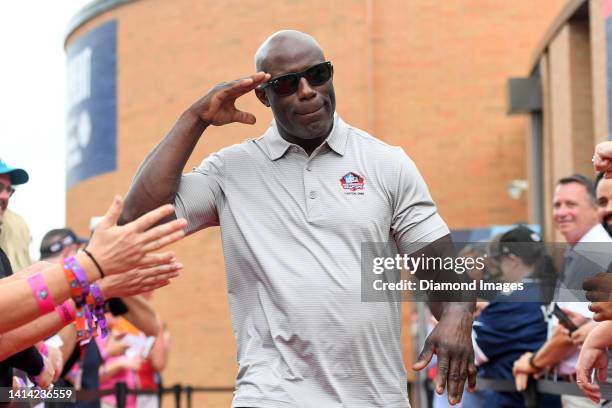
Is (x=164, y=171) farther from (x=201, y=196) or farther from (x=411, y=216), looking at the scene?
(x=411, y=216)

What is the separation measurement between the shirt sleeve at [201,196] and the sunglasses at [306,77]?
42 cm

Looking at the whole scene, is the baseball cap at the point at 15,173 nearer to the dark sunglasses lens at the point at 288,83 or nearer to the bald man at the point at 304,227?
the bald man at the point at 304,227

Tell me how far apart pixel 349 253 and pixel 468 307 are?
1.74ft

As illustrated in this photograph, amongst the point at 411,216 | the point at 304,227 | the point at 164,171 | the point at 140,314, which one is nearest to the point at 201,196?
the point at 164,171

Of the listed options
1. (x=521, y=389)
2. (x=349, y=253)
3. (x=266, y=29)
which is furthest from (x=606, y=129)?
(x=266, y=29)

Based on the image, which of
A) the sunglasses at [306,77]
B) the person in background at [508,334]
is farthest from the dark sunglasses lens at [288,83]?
the person in background at [508,334]

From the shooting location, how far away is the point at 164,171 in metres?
4.34

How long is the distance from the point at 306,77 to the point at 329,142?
0.97 ft

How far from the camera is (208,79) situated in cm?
2570

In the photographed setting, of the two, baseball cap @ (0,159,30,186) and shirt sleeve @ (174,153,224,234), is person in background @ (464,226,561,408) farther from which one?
baseball cap @ (0,159,30,186)

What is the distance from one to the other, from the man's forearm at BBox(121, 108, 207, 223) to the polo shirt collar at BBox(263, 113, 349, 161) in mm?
330

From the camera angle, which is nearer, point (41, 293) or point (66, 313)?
point (41, 293)

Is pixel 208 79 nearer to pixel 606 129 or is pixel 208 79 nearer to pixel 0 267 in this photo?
pixel 606 129

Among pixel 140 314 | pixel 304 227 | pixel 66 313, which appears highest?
pixel 304 227
